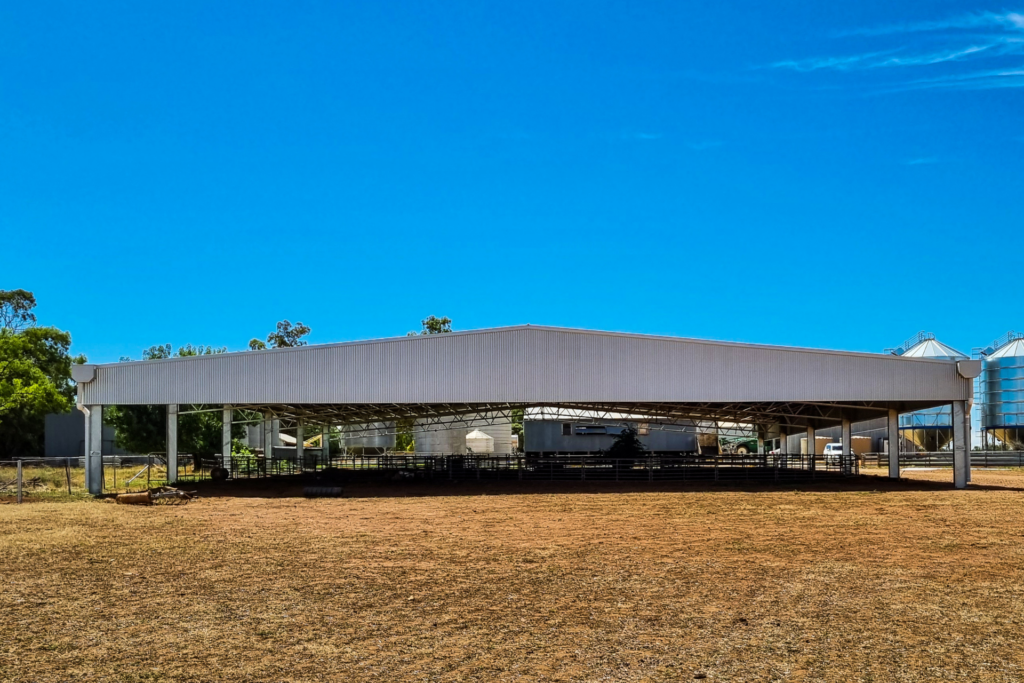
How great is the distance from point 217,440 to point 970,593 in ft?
165

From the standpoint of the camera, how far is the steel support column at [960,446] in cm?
2839

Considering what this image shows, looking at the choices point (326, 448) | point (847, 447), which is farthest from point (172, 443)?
point (847, 447)

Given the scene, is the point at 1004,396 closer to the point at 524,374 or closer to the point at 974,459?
the point at 974,459

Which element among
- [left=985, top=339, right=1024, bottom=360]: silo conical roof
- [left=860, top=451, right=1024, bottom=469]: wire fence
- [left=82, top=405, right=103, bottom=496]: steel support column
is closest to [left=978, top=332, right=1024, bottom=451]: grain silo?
[left=985, top=339, right=1024, bottom=360]: silo conical roof

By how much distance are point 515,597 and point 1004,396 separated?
64.8m

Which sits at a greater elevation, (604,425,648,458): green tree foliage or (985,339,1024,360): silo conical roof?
(985,339,1024,360): silo conical roof

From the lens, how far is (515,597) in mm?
10734

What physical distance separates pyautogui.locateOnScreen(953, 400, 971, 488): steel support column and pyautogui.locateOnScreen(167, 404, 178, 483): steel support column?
85.1ft

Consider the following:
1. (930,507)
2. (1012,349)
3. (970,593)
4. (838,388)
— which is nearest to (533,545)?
(970,593)

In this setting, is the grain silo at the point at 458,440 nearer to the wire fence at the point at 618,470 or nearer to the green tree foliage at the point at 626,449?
the wire fence at the point at 618,470

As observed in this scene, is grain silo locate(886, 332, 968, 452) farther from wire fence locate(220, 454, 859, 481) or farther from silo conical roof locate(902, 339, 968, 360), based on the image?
wire fence locate(220, 454, 859, 481)

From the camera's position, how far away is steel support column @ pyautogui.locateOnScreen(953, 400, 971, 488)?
28.4 metres

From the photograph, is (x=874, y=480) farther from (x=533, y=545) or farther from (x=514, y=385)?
(x=533, y=545)

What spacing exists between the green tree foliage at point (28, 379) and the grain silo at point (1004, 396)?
59863 mm
